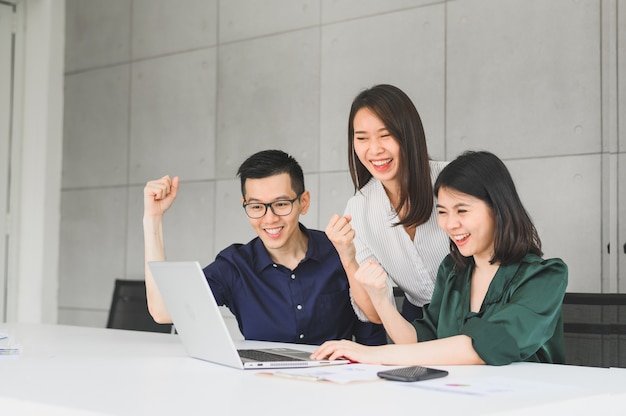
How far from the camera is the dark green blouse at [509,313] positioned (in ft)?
5.66

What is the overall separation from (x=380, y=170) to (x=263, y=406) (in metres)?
1.28

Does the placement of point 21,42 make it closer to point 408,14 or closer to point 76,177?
point 76,177

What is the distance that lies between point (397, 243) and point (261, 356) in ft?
2.62

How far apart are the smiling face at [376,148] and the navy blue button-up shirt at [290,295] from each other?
36cm

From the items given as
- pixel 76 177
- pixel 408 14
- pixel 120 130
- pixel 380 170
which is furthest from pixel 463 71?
pixel 76 177

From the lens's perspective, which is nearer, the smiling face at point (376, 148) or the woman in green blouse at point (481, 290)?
the woman in green blouse at point (481, 290)

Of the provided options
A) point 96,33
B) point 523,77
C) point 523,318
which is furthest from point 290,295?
point 96,33

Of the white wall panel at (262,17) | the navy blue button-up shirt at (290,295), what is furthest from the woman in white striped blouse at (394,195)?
the white wall panel at (262,17)

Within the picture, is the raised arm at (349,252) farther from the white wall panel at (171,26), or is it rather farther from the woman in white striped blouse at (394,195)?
the white wall panel at (171,26)

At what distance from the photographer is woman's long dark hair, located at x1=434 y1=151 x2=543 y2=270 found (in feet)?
6.40

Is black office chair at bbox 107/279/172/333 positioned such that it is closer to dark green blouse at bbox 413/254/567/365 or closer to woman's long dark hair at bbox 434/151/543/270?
dark green blouse at bbox 413/254/567/365

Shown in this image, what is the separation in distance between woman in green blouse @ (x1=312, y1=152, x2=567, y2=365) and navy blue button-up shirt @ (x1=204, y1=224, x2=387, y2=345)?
45 cm

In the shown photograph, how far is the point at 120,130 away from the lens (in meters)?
4.90

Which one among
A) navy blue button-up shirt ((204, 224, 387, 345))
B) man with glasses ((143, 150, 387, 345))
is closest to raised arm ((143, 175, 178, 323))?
man with glasses ((143, 150, 387, 345))
